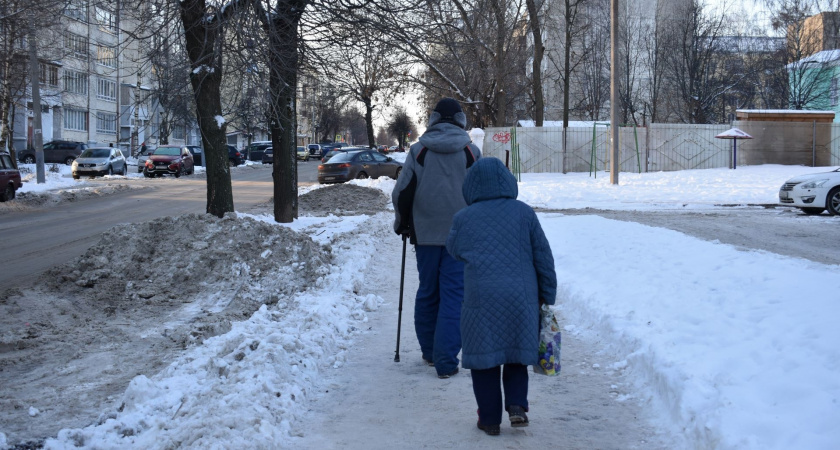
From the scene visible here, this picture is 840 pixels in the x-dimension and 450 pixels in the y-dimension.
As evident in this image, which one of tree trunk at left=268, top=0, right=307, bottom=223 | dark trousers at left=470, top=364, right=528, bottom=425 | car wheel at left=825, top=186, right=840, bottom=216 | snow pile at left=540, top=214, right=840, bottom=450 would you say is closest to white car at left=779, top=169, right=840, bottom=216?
car wheel at left=825, top=186, right=840, bottom=216

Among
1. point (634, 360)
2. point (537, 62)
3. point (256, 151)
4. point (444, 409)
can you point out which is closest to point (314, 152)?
point (256, 151)

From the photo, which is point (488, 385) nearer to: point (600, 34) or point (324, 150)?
point (600, 34)

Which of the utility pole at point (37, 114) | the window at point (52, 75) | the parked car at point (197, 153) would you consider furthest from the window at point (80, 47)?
the parked car at point (197, 153)

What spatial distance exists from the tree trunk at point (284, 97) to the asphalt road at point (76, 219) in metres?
3.57

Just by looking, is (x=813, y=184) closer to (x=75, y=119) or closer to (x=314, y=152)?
(x=75, y=119)

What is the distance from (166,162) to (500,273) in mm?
38809

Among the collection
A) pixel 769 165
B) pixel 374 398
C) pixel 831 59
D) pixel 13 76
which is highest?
pixel 831 59

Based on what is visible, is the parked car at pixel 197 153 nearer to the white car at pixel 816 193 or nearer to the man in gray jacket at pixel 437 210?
the white car at pixel 816 193

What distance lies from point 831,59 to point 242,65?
49.9 meters

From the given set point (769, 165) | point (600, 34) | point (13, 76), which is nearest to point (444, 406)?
point (13, 76)

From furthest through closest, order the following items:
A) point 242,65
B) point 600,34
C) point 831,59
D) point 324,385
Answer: point 600,34
point 831,59
point 242,65
point 324,385

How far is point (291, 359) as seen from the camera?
5.88m

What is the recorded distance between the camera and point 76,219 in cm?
1852

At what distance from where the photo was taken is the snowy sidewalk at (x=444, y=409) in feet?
15.1
